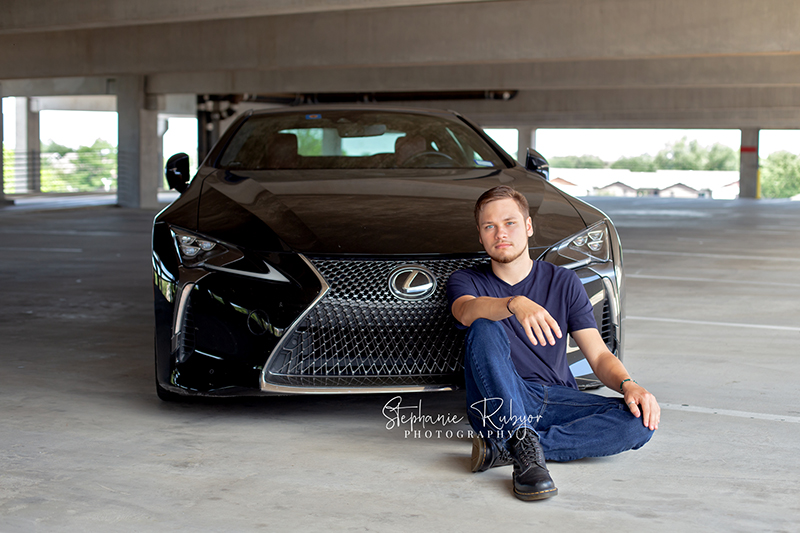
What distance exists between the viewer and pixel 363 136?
4.61m

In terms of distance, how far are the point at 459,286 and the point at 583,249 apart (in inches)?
22.6

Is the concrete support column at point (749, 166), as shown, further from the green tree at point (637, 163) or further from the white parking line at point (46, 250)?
the white parking line at point (46, 250)

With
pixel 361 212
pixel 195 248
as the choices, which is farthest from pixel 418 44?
pixel 195 248

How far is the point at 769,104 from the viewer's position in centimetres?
2145

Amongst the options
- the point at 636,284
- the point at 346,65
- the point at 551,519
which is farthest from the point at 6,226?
the point at 551,519

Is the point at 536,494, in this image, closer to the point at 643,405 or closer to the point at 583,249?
the point at 643,405

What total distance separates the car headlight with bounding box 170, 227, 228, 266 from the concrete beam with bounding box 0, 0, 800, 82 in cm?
998

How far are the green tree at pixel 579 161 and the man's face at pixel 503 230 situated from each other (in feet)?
182

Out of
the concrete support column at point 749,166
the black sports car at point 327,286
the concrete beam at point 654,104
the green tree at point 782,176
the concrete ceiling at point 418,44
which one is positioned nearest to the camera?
the black sports car at point 327,286

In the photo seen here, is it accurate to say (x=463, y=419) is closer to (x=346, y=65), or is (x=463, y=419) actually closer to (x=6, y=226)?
(x=346, y=65)

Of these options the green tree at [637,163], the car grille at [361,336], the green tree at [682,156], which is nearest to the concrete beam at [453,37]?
the car grille at [361,336]

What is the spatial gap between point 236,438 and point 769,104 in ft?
69.7

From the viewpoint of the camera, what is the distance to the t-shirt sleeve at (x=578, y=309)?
2.88 metres

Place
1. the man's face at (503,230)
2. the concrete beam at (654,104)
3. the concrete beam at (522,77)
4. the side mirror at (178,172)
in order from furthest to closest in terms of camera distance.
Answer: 1. the concrete beam at (654,104)
2. the concrete beam at (522,77)
3. the side mirror at (178,172)
4. the man's face at (503,230)
